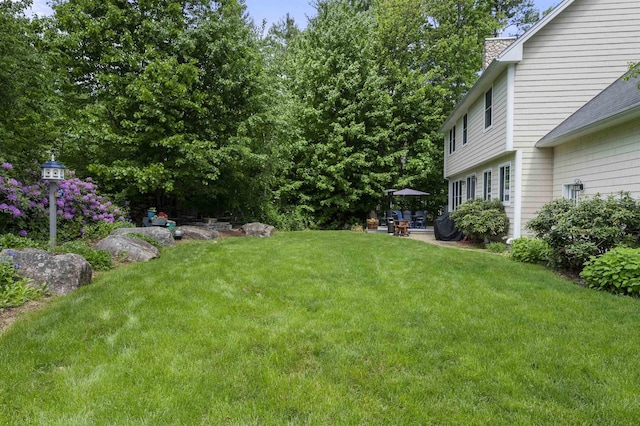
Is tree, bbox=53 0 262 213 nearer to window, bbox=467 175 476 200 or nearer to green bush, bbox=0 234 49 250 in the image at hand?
green bush, bbox=0 234 49 250

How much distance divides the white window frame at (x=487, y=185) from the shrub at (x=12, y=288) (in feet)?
36.6

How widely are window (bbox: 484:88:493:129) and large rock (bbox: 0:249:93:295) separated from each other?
1065 centimetres

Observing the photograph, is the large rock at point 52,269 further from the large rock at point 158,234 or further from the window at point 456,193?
the window at point 456,193

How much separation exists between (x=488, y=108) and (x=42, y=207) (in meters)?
11.5

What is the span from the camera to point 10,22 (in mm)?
7520

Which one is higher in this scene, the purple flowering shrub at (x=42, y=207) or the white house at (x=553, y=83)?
the white house at (x=553, y=83)

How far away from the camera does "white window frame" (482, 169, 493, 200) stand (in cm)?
1120

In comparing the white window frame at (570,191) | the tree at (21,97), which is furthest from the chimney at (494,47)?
the tree at (21,97)

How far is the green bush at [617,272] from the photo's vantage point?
192 inches

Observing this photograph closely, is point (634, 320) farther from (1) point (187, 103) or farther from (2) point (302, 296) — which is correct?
(1) point (187, 103)

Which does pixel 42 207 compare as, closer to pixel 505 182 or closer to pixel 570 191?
pixel 505 182

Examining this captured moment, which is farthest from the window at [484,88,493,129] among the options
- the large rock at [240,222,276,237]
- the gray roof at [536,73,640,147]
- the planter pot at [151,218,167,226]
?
the planter pot at [151,218,167,226]

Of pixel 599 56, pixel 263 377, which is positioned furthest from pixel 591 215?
pixel 263 377

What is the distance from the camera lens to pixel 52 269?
Answer: 4633 mm
